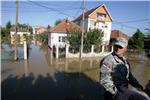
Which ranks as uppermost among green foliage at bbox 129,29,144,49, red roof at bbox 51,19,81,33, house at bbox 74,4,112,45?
house at bbox 74,4,112,45

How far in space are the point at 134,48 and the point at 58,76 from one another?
21771 millimetres

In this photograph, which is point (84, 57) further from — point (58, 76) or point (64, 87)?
point (64, 87)

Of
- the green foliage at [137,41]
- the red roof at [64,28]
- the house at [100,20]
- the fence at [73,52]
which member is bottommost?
the fence at [73,52]

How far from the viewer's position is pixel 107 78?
9.23ft

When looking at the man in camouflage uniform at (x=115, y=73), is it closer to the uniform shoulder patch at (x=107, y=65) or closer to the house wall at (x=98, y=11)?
the uniform shoulder patch at (x=107, y=65)

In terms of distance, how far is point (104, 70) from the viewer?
2.88 meters

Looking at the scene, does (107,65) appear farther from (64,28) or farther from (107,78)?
(64,28)

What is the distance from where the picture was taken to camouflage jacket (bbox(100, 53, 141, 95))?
109 inches

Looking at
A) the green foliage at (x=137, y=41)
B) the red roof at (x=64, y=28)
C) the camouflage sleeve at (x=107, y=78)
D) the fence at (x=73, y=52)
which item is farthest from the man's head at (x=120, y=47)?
the green foliage at (x=137, y=41)

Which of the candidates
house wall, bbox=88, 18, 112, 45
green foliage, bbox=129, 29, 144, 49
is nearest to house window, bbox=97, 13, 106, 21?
house wall, bbox=88, 18, 112, 45

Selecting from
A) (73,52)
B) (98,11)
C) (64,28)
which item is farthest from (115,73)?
(98,11)

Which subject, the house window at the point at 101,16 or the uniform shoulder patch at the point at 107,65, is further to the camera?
the house window at the point at 101,16

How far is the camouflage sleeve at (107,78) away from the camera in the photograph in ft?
8.99

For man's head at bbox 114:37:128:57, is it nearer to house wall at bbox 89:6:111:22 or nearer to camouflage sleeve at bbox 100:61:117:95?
camouflage sleeve at bbox 100:61:117:95
